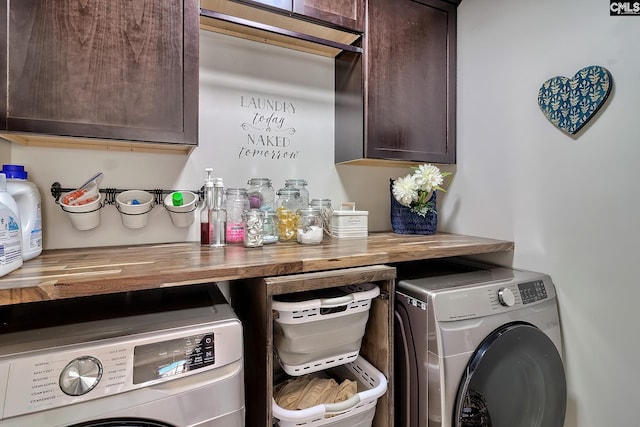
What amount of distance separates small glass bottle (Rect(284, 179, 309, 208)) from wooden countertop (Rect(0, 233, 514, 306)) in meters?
0.25

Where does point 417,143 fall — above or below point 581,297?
above

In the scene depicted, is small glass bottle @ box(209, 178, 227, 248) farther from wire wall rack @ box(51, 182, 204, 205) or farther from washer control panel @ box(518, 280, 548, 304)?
washer control panel @ box(518, 280, 548, 304)

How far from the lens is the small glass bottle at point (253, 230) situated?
126cm

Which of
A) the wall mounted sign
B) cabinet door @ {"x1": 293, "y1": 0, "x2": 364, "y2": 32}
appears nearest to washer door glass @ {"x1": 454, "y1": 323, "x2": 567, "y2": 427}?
the wall mounted sign

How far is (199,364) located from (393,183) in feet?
4.32

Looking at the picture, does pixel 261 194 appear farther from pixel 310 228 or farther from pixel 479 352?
pixel 479 352

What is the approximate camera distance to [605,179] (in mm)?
1211

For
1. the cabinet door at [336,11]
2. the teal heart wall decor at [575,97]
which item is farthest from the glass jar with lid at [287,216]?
the teal heart wall decor at [575,97]

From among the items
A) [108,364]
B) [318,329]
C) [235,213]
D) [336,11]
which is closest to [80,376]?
[108,364]

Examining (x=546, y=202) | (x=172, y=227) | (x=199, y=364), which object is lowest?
(x=199, y=364)

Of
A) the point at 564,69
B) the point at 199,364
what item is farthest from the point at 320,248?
the point at 564,69

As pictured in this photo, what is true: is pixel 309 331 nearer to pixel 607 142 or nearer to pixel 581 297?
pixel 581 297

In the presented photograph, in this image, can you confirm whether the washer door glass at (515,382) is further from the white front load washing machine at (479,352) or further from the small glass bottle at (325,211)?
the small glass bottle at (325,211)

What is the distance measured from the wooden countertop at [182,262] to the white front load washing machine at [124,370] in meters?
0.11
